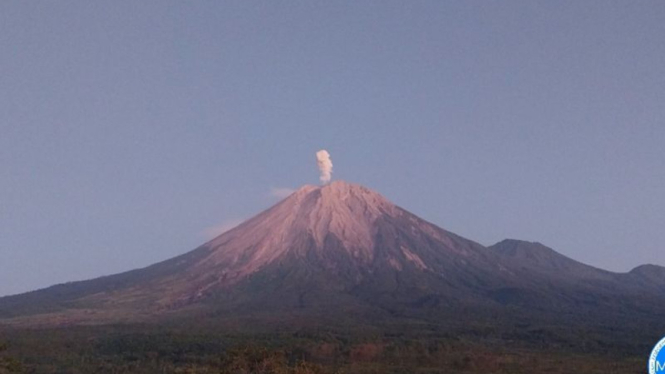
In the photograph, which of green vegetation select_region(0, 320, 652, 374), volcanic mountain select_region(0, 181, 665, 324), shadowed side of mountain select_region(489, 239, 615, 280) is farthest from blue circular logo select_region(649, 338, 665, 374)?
shadowed side of mountain select_region(489, 239, 615, 280)

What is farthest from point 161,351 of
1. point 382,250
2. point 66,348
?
point 382,250

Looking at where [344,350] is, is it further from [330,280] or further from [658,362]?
[330,280]

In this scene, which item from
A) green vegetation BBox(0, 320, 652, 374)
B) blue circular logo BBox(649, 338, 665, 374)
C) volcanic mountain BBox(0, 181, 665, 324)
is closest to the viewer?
blue circular logo BBox(649, 338, 665, 374)

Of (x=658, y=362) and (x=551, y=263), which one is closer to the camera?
(x=658, y=362)

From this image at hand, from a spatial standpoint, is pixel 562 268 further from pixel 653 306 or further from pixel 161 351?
pixel 161 351

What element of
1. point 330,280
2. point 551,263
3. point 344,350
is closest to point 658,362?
point 344,350

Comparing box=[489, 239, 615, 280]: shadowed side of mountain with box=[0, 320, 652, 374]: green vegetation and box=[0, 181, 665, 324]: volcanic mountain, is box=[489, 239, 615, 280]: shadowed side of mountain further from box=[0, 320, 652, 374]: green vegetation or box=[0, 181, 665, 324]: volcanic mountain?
box=[0, 320, 652, 374]: green vegetation

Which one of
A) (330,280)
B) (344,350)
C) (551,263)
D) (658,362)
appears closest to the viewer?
(658,362)

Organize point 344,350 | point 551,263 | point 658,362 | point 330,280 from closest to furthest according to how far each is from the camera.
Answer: point 658,362, point 344,350, point 330,280, point 551,263

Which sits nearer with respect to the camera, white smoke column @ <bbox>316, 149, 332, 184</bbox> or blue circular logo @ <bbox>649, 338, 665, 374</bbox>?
blue circular logo @ <bbox>649, 338, 665, 374</bbox>
